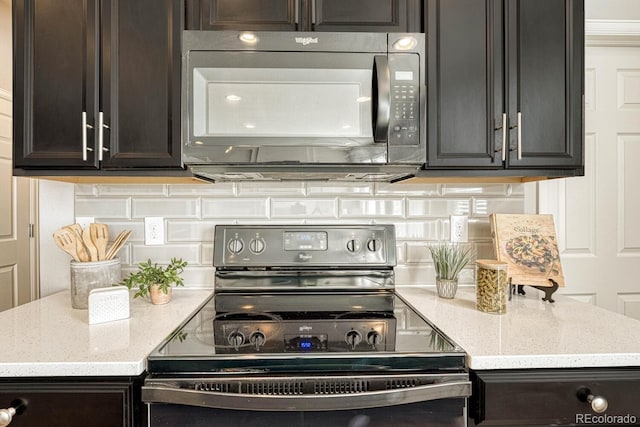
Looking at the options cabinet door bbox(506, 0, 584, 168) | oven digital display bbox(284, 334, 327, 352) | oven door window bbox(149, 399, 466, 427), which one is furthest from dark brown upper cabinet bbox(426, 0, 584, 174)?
oven door window bbox(149, 399, 466, 427)

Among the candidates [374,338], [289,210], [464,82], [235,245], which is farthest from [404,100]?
[235,245]

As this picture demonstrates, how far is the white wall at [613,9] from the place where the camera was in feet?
5.67

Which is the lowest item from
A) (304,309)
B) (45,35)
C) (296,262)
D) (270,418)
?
(270,418)

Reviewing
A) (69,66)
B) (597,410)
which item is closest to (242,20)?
(69,66)

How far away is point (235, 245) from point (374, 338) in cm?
75

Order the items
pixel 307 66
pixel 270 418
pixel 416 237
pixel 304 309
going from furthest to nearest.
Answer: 1. pixel 416 237
2. pixel 304 309
3. pixel 307 66
4. pixel 270 418

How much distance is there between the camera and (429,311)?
1271mm

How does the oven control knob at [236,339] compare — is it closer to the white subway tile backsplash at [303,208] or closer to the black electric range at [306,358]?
the black electric range at [306,358]

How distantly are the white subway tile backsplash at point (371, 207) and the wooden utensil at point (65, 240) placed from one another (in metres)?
1.05

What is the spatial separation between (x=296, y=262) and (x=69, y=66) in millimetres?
1068

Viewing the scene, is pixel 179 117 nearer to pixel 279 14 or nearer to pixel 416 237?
pixel 279 14

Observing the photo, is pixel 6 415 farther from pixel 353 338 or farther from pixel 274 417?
pixel 353 338

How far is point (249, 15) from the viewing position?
1.26m

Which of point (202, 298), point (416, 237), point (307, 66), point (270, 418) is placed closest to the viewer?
point (270, 418)
